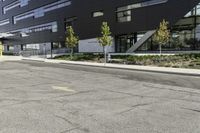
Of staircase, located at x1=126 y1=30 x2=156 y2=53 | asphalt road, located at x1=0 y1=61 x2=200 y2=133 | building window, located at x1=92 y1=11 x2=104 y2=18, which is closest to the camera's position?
asphalt road, located at x1=0 y1=61 x2=200 y2=133

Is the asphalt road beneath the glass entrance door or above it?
beneath

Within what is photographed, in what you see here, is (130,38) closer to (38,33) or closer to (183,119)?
(38,33)

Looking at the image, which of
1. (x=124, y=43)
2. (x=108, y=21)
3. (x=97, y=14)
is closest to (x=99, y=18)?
(x=97, y=14)

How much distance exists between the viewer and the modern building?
114 ft

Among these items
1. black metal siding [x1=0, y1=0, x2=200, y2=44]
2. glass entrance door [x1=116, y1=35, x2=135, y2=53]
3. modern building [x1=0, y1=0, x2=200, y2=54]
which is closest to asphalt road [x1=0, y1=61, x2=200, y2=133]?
modern building [x1=0, y1=0, x2=200, y2=54]

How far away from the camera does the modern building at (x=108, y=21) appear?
114 ft

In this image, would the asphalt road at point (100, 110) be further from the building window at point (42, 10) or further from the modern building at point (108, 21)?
the building window at point (42, 10)

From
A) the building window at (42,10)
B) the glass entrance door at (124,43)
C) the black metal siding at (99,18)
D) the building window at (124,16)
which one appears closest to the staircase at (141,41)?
the black metal siding at (99,18)

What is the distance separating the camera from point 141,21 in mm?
38969

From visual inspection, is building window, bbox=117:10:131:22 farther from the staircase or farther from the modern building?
the staircase

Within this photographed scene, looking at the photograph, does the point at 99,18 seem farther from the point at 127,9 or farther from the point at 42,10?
the point at 42,10

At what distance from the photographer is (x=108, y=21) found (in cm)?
4409

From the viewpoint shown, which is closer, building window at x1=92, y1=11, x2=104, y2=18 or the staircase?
the staircase

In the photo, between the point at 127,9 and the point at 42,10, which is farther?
the point at 42,10
